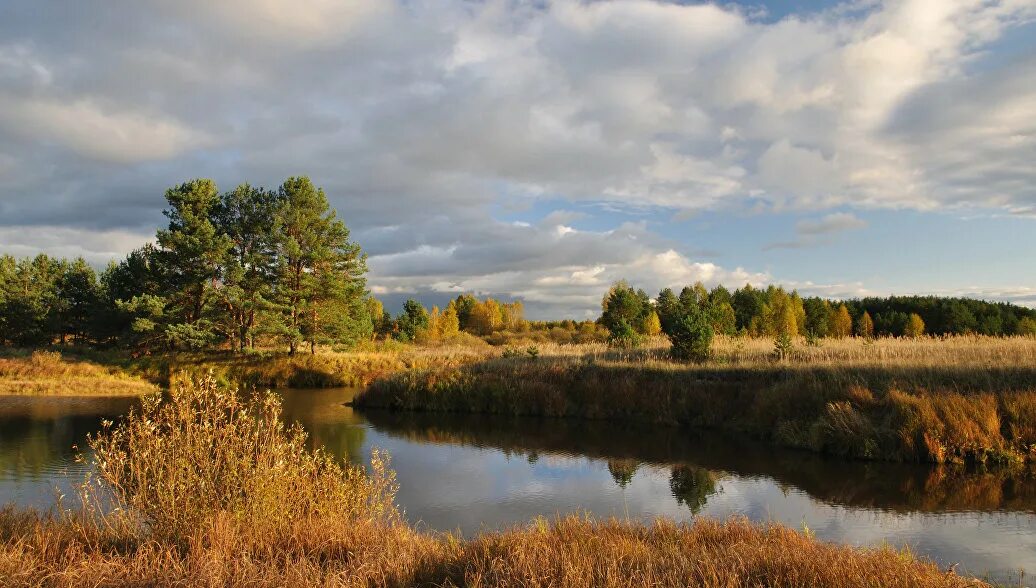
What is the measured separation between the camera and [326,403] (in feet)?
86.2

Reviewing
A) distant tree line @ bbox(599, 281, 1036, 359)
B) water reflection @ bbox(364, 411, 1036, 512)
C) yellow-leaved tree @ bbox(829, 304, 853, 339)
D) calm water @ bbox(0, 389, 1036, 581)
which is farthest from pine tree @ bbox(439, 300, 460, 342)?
calm water @ bbox(0, 389, 1036, 581)

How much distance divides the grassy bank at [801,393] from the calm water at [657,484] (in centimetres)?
101

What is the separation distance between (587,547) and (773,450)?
37.7 ft

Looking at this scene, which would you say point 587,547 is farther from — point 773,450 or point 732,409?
point 732,409

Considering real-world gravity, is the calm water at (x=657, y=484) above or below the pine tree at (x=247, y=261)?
below

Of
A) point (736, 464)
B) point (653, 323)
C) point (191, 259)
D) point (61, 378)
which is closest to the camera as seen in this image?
point (736, 464)

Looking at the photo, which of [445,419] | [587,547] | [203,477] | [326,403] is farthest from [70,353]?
[587,547]

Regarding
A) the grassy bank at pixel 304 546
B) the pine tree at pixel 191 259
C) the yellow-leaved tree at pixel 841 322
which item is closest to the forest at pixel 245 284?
the pine tree at pixel 191 259

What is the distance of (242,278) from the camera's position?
1387 inches

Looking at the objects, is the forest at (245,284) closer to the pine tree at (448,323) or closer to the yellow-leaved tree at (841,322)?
the yellow-leaved tree at (841,322)

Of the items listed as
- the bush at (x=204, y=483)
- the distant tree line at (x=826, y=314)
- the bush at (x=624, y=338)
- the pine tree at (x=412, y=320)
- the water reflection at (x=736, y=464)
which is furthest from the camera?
the pine tree at (x=412, y=320)

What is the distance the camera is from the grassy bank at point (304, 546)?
450cm

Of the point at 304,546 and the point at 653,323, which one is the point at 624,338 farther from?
the point at 653,323

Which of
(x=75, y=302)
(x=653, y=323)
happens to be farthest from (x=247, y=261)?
(x=653, y=323)
